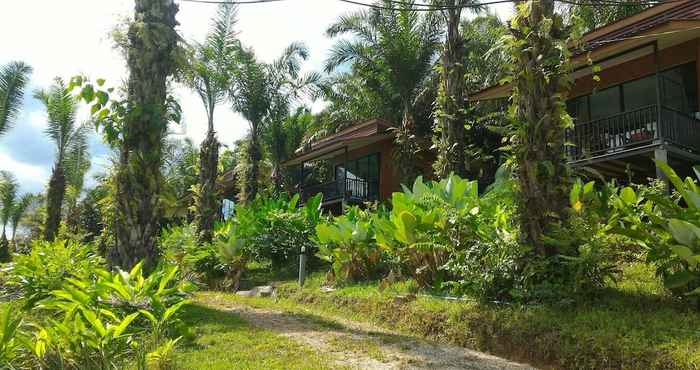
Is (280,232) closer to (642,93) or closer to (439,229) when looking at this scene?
(439,229)

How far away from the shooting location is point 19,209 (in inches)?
1638

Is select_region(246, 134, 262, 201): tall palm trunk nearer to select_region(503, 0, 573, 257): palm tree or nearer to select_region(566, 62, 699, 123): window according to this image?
select_region(566, 62, 699, 123): window

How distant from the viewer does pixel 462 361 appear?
17.3 feet

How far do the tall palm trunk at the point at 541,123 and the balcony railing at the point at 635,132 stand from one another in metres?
5.22

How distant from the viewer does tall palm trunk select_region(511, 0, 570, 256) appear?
6352mm

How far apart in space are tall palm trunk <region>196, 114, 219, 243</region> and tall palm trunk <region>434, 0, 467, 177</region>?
737 cm

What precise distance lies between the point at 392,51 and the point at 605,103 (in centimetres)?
761

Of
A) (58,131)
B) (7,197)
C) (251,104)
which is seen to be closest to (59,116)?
(58,131)

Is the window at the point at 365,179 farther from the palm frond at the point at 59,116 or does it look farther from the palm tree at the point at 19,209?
the palm tree at the point at 19,209

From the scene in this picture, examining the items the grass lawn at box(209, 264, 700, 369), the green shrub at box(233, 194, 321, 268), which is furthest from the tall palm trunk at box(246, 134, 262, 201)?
the grass lawn at box(209, 264, 700, 369)

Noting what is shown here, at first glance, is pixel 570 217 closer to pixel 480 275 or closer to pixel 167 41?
pixel 480 275

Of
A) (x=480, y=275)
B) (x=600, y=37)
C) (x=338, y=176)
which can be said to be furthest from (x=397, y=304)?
(x=338, y=176)

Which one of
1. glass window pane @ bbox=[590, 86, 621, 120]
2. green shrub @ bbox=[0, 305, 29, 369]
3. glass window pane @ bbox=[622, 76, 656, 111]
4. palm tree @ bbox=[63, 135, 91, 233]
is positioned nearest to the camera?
green shrub @ bbox=[0, 305, 29, 369]

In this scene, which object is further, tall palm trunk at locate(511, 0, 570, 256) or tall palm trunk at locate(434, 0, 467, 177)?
tall palm trunk at locate(434, 0, 467, 177)
